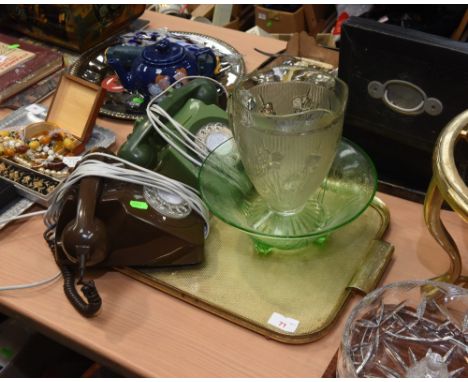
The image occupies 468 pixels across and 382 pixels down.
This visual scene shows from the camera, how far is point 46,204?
0.79m

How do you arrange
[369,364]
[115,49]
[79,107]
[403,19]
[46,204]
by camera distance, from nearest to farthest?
[369,364] < [46,204] < [79,107] < [115,49] < [403,19]

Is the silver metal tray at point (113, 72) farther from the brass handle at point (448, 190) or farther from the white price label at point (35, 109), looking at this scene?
the brass handle at point (448, 190)

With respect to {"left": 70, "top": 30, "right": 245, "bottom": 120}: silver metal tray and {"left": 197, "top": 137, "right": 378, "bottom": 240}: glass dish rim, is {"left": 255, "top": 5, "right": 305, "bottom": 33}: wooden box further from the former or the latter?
{"left": 197, "top": 137, "right": 378, "bottom": 240}: glass dish rim

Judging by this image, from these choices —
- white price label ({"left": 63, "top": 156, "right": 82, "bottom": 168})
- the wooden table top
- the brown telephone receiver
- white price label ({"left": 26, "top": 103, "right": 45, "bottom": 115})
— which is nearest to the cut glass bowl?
the wooden table top

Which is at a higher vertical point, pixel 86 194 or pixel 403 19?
pixel 86 194

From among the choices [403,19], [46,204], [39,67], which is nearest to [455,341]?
[46,204]

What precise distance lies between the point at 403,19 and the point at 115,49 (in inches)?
38.2

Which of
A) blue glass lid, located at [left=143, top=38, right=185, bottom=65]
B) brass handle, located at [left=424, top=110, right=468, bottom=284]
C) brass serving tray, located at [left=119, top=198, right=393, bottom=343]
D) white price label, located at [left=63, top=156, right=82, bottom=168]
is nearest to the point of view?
brass handle, located at [left=424, top=110, right=468, bottom=284]

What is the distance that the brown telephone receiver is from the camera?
642mm

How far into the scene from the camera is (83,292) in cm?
64

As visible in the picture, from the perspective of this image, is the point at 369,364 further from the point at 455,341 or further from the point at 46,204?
the point at 46,204

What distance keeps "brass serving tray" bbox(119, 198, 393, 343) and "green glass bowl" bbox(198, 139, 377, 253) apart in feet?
0.08

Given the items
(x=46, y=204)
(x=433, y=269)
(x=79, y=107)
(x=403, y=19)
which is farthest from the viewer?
(x=403, y=19)

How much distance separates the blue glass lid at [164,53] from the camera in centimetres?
94
